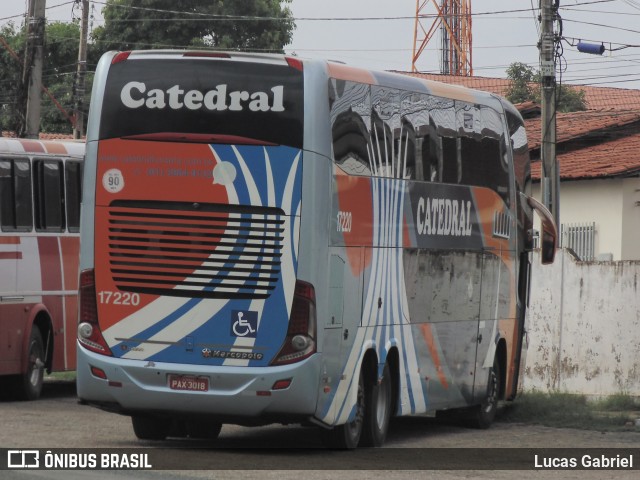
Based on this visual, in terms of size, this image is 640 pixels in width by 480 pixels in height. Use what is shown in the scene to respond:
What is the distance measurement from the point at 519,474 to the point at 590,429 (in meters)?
5.66

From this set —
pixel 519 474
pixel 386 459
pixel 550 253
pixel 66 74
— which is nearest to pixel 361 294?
pixel 386 459

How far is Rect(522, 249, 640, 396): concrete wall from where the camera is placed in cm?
2428

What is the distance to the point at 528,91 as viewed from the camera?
2352 inches

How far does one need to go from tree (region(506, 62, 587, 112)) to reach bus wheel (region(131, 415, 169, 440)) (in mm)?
44607

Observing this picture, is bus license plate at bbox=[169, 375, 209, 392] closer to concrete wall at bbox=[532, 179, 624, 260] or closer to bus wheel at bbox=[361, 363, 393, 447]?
bus wheel at bbox=[361, 363, 393, 447]

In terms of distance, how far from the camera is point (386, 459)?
568 inches

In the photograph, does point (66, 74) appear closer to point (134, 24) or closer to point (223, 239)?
point (134, 24)

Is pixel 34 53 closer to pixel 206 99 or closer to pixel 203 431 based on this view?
pixel 203 431

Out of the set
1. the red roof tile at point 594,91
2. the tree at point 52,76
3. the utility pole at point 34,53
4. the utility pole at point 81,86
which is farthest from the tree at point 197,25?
the utility pole at point 34,53

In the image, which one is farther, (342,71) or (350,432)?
(350,432)

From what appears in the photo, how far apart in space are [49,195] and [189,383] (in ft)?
24.6

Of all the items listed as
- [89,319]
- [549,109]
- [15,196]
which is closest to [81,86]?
[549,109]

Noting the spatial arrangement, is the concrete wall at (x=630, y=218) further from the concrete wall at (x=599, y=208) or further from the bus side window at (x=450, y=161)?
the bus side window at (x=450, y=161)

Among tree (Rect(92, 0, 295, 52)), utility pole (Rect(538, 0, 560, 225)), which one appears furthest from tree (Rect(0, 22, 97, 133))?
utility pole (Rect(538, 0, 560, 225))
